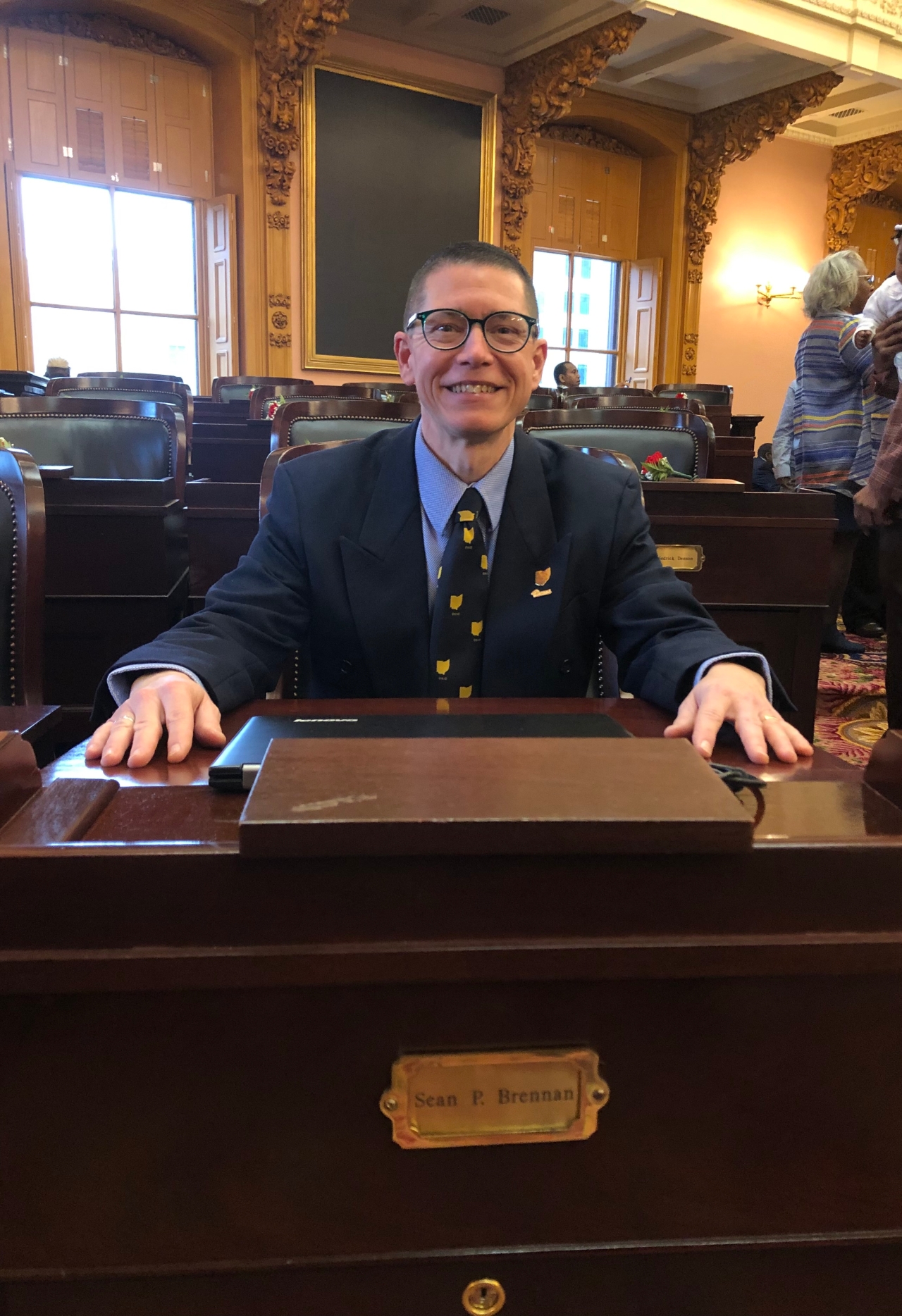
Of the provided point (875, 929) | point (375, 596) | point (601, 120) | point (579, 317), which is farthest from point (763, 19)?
point (875, 929)

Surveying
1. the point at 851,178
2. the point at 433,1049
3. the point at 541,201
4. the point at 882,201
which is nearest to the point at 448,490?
the point at 433,1049

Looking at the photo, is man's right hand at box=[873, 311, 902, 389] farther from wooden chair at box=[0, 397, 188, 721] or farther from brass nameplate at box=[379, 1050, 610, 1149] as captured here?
brass nameplate at box=[379, 1050, 610, 1149]

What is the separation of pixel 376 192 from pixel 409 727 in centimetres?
804

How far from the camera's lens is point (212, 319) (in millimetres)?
7766

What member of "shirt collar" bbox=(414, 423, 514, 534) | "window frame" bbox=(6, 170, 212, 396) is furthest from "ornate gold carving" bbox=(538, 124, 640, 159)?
"shirt collar" bbox=(414, 423, 514, 534)

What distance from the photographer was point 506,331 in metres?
1.27

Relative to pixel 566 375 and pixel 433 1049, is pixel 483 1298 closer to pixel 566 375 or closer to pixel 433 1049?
pixel 433 1049

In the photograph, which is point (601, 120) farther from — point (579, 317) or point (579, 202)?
point (579, 317)

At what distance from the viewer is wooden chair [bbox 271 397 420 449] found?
2.20 m

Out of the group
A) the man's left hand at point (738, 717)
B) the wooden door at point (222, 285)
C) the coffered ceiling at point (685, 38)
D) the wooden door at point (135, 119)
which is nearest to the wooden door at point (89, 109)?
the wooden door at point (135, 119)

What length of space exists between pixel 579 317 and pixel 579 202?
42.5 inches

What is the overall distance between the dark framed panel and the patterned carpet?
5.18m

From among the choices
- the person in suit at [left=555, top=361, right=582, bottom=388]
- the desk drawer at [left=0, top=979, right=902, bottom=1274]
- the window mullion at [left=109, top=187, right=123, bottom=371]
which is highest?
the window mullion at [left=109, top=187, right=123, bottom=371]

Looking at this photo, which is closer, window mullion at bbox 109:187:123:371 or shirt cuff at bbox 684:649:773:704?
shirt cuff at bbox 684:649:773:704
